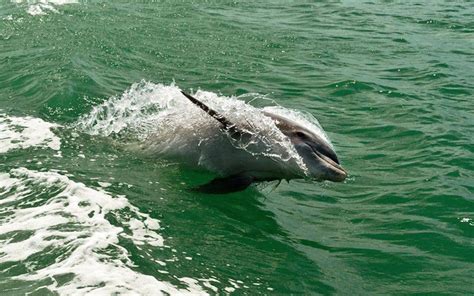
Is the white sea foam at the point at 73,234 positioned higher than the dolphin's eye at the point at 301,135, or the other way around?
the dolphin's eye at the point at 301,135

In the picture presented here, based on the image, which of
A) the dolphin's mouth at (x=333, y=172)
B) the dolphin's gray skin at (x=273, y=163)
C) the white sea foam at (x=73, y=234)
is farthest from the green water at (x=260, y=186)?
the dolphin's mouth at (x=333, y=172)

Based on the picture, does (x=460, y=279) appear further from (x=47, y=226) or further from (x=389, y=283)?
(x=47, y=226)

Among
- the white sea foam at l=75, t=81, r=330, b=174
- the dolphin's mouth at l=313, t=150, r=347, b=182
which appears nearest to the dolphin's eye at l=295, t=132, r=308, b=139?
the white sea foam at l=75, t=81, r=330, b=174

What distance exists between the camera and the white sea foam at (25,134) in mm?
10094

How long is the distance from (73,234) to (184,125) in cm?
313

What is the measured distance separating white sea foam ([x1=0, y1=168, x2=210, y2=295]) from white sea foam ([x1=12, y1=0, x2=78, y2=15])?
12099 millimetres

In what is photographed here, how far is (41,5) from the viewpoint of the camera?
2081cm

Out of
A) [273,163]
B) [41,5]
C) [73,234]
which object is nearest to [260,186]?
[273,163]

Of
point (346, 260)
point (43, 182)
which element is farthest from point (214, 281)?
point (43, 182)

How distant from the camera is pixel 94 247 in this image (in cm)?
694

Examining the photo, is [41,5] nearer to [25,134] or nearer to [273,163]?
[25,134]

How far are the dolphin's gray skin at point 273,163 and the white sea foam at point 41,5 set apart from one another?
494 inches

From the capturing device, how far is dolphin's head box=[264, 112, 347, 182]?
8.37 meters

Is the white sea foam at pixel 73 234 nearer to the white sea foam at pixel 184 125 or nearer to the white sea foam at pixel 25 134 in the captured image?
the white sea foam at pixel 25 134
